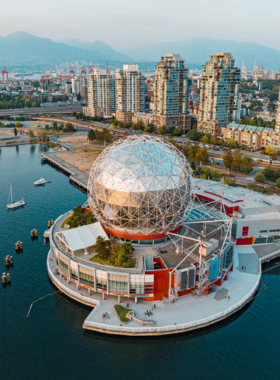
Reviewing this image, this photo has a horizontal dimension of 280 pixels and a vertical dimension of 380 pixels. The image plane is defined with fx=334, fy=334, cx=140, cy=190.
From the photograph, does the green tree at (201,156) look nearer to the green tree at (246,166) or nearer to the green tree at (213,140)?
the green tree at (246,166)

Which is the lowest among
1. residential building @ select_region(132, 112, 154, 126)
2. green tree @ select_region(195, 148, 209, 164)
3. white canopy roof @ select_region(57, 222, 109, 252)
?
white canopy roof @ select_region(57, 222, 109, 252)

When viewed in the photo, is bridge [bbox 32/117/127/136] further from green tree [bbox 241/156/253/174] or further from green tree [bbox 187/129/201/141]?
green tree [bbox 241/156/253/174]

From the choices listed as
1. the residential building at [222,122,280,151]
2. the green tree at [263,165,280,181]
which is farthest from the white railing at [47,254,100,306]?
the residential building at [222,122,280,151]

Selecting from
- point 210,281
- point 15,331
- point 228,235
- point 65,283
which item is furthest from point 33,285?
point 228,235

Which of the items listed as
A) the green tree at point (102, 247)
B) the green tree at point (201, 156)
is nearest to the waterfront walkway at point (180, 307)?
the green tree at point (102, 247)

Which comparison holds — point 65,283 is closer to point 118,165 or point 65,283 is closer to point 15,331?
point 15,331

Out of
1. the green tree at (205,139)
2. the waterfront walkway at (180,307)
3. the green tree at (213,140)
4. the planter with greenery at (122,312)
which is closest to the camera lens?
the waterfront walkway at (180,307)
